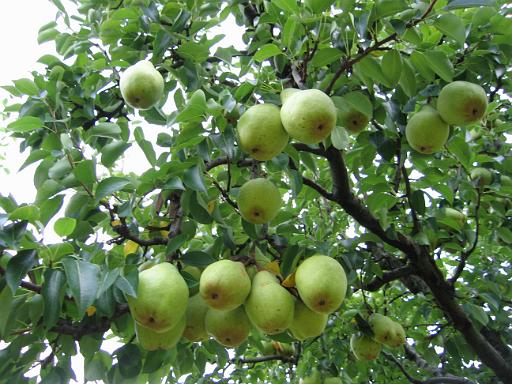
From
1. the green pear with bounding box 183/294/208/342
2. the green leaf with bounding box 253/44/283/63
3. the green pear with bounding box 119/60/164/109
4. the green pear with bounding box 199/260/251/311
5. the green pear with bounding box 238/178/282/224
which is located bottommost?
the green pear with bounding box 183/294/208/342

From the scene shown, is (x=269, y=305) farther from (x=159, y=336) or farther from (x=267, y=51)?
(x=267, y=51)

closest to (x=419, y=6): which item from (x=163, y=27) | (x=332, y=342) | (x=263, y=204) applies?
(x=263, y=204)

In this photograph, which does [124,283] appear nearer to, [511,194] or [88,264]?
[88,264]

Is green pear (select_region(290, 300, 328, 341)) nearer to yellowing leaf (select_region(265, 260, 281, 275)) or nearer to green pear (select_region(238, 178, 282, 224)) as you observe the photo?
yellowing leaf (select_region(265, 260, 281, 275))

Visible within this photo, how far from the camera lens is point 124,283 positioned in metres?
1.55

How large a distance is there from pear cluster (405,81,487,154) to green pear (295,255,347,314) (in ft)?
2.25

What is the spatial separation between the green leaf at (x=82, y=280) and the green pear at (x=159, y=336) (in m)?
0.35

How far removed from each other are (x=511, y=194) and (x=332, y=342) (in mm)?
1396

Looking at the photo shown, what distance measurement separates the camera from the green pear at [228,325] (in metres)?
1.79

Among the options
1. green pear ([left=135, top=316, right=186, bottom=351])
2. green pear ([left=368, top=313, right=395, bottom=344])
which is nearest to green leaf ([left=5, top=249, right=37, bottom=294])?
green pear ([left=135, top=316, right=186, bottom=351])

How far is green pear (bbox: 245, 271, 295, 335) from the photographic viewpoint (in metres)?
1.68

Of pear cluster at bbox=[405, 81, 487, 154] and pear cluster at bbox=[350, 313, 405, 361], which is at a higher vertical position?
pear cluster at bbox=[405, 81, 487, 154]

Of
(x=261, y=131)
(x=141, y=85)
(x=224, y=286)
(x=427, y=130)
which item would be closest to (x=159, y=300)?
(x=224, y=286)

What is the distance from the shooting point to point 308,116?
163cm
